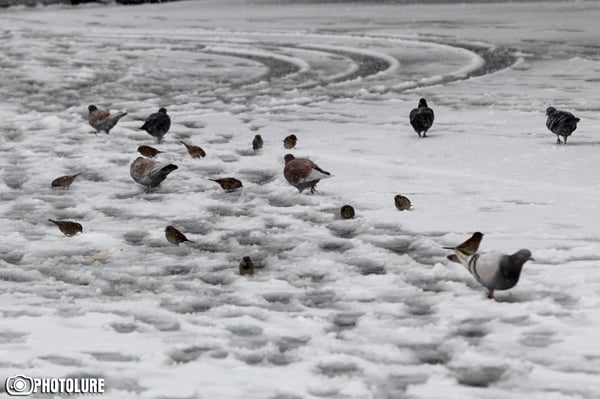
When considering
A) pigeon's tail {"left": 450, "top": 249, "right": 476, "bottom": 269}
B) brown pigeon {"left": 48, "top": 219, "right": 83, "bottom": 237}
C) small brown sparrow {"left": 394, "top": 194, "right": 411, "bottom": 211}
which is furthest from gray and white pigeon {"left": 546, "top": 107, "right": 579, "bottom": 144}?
brown pigeon {"left": 48, "top": 219, "right": 83, "bottom": 237}

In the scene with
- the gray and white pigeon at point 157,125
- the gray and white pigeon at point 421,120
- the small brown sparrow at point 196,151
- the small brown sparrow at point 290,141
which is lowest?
the small brown sparrow at point 196,151

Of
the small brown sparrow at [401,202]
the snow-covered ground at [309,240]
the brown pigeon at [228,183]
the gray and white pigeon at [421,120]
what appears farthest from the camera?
the gray and white pigeon at [421,120]

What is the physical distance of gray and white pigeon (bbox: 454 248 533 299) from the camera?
17.0 ft

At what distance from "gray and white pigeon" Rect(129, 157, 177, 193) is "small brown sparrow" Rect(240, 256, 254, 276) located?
235 cm

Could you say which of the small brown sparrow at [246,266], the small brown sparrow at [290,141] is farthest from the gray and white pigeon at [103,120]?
the small brown sparrow at [246,266]

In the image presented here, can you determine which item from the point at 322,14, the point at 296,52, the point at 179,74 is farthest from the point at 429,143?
the point at 322,14

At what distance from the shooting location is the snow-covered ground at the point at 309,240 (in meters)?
4.60

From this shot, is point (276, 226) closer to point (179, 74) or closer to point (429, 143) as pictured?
point (429, 143)

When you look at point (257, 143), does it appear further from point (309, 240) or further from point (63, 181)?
point (309, 240)

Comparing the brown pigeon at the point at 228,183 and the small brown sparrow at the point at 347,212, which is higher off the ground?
the brown pigeon at the point at 228,183

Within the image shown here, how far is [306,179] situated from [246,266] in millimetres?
2108

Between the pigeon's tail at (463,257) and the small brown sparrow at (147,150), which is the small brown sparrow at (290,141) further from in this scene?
the pigeon's tail at (463,257)

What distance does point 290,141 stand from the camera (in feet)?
33.3

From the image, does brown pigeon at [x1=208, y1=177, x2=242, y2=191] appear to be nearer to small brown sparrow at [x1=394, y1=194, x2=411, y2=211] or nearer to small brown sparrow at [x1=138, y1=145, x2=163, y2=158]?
small brown sparrow at [x1=394, y1=194, x2=411, y2=211]
